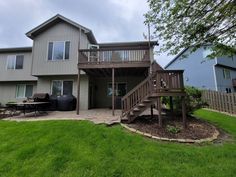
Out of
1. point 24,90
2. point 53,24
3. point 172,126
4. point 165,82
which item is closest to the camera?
point 172,126

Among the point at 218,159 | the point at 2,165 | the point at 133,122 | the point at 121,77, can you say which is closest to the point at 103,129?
the point at 133,122

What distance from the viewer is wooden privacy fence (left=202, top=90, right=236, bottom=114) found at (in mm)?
10906

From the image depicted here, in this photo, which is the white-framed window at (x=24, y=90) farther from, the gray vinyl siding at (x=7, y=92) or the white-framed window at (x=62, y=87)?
the white-framed window at (x=62, y=87)

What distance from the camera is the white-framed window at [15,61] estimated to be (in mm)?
14477

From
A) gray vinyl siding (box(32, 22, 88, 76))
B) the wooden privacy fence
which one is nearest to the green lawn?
the wooden privacy fence

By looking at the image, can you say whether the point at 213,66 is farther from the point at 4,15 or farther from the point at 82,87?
the point at 4,15

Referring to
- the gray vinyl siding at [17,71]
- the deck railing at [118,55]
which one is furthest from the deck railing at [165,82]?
the gray vinyl siding at [17,71]

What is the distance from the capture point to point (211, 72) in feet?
61.7

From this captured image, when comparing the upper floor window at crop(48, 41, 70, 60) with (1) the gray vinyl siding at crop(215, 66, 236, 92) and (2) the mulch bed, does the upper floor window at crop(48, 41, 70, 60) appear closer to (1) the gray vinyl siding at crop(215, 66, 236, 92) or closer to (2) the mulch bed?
(2) the mulch bed

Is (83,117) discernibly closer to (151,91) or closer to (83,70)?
(151,91)

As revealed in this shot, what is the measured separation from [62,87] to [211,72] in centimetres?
1747

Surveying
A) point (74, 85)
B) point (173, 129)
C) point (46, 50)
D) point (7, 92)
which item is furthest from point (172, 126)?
point (7, 92)

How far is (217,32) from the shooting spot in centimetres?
591

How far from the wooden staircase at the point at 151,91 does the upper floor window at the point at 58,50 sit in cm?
732
